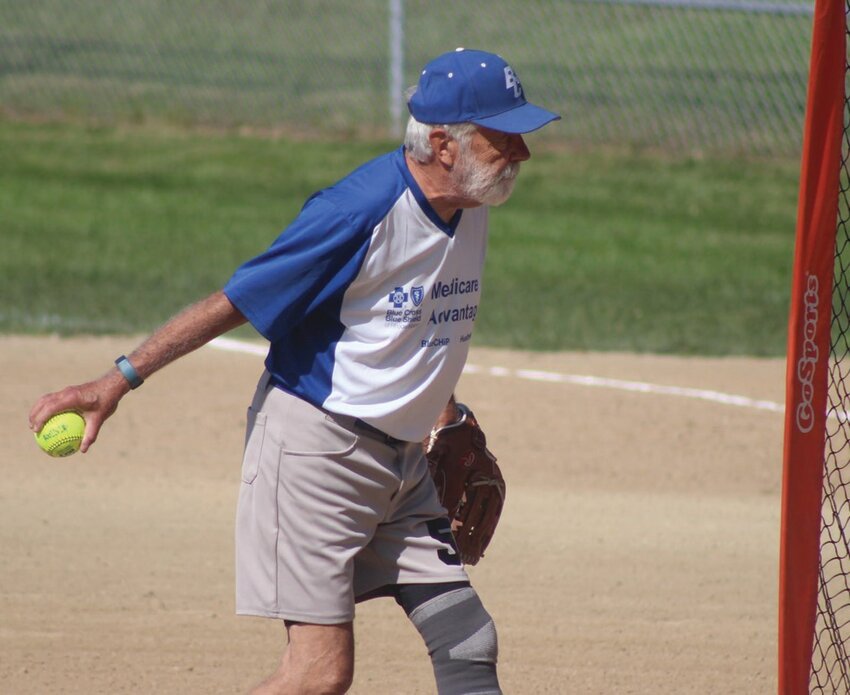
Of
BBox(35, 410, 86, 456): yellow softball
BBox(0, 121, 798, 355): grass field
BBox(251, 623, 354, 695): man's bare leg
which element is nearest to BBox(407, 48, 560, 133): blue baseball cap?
BBox(35, 410, 86, 456): yellow softball

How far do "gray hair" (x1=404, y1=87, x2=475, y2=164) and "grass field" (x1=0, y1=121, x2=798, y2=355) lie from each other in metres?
6.87

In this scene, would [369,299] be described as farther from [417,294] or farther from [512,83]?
[512,83]

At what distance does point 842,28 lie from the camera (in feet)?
13.2

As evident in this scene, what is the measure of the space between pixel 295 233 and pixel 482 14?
17904 mm

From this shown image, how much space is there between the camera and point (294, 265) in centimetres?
368

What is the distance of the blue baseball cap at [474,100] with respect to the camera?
380 cm

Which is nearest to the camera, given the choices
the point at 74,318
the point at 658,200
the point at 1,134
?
the point at 74,318

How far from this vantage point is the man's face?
3826mm

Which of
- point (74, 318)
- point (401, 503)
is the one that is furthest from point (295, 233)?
point (74, 318)

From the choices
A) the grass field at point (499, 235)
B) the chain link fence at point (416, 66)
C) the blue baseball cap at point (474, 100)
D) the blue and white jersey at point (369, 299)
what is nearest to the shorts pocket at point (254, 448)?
the blue and white jersey at point (369, 299)

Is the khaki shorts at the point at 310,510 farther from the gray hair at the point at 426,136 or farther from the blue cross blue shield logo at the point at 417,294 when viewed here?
the gray hair at the point at 426,136

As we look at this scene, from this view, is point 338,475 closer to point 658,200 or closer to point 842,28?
point 842,28

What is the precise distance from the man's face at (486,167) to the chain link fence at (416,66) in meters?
12.9

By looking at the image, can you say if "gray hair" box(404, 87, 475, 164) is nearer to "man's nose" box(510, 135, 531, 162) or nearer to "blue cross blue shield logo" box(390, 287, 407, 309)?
"man's nose" box(510, 135, 531, 162)
